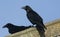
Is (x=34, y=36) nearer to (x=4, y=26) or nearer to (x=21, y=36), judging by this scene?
(x=21, y=36)

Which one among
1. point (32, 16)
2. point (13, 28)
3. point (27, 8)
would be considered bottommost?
point (32, 16)

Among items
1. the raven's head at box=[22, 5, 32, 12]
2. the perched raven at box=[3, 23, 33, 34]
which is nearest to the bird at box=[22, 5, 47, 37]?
the raven's head at box=[22, 5, 32, 12]

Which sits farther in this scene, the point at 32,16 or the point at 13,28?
the point at 13,28

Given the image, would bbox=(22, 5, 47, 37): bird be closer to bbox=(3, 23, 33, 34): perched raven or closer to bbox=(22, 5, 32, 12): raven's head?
bbox=(22, 5, 32, 12): raven's head

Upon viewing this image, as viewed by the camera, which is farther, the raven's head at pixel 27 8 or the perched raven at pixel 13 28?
the perched raven at pixel 13 28

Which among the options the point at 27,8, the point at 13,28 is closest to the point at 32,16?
the point at 27,8

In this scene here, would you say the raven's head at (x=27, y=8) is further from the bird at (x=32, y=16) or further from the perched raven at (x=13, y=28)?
the perched raven at (x=13, y=28)

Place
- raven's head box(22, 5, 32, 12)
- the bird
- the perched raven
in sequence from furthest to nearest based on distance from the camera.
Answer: the perched raven < raven's head box(22, 5, 32, 12) < the bird

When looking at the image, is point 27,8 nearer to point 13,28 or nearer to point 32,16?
point 32,16

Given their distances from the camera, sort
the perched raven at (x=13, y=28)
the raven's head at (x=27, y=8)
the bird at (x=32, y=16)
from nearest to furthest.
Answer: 1. the bird at (x=32, y=16)
2. the raven's head at (x=27, y=8)
3. the perched raven at (x=13, y=28)

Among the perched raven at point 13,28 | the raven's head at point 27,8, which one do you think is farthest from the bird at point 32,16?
the perched raven at point 13,28

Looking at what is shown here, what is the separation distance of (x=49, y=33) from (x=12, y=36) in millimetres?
1046

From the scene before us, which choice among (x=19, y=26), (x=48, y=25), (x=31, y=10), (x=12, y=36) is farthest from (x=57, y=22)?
(x=19, y=26)

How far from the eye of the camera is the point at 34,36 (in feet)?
25.5
